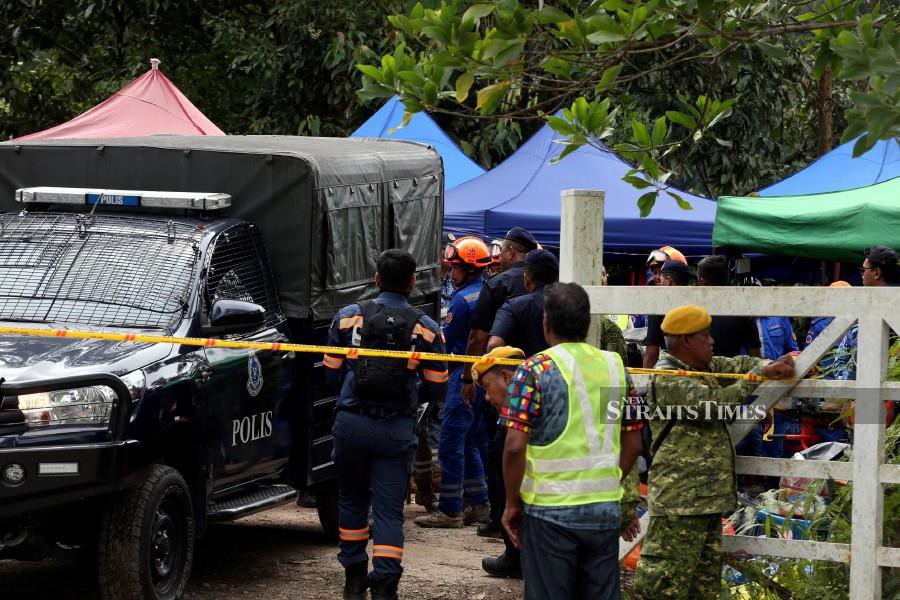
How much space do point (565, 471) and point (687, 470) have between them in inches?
31.3

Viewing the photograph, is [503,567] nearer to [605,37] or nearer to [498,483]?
[498,483]

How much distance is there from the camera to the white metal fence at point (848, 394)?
5543mm

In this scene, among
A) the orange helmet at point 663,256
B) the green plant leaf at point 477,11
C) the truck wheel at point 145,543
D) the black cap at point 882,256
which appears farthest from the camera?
the orange helmet at point 663,256

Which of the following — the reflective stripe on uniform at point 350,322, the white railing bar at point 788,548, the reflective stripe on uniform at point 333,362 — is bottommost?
the white railing bar at point 788,548

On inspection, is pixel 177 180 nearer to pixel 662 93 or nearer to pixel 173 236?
pixel 173 236

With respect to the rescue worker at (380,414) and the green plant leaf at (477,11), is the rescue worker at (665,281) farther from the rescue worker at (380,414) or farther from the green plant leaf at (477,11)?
the green plant leaf at (477,11)

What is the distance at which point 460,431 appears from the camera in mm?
9375

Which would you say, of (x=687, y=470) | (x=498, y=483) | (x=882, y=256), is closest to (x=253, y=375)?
(x=498, y=483)

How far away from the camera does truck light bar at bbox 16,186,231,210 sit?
Answer: 7602mm

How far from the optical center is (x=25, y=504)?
5.70 meters

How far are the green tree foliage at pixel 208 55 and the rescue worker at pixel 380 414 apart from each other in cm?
994

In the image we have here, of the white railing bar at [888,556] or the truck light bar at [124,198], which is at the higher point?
the truck light bar at [124,198]

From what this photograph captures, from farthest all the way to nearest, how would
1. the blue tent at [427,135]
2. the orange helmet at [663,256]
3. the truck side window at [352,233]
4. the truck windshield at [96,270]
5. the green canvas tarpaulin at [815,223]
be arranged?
1. the blue tent at [427,135]
2. the orange helmet at [663,256]
3. the green canvas tarpaulin at [815,223]
4. the truck side window at [352,233]
5. the truck windshield at [96,270]

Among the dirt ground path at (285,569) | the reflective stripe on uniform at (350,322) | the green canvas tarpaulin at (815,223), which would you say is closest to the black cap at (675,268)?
the green canvas tarpaulin at (815,223)
